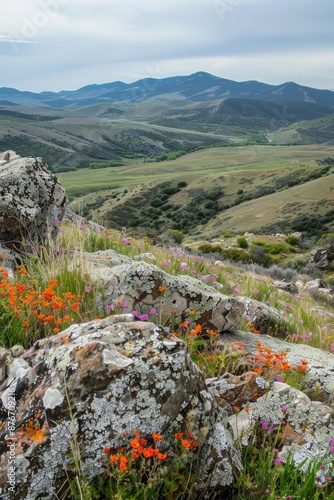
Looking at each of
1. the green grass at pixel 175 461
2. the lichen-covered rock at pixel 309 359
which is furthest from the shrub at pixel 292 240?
the green grass at pixel 175 461

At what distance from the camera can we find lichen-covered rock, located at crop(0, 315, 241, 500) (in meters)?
2.45

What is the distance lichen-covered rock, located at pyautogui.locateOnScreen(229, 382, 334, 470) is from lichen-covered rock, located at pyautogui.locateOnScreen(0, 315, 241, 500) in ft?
1.26

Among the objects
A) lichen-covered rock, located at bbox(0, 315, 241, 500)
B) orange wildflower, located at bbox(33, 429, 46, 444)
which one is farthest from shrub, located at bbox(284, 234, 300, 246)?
orange wildflower, located at bbox(33, 429, 46, 444)

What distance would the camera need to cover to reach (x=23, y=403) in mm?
2740

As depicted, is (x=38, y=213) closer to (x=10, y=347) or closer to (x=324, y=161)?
(x=10, y=347)

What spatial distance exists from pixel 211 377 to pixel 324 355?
7.65 ft

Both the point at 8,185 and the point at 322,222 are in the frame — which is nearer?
the point at 8,185

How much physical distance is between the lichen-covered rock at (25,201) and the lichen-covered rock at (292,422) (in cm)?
415

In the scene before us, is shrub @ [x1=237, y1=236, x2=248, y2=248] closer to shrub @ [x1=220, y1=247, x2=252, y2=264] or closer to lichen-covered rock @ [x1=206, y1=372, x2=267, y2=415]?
shrub @ [x1=220, y1=247, x2=252, y2=264]

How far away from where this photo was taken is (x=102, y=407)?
257 cm

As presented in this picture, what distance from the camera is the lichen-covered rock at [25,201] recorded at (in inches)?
260

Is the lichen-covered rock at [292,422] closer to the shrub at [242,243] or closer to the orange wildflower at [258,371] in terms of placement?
the orange wildflower at [258,371]

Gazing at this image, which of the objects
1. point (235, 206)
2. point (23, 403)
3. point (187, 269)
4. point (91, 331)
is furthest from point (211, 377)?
point (235, 206)

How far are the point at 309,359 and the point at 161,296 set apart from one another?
181 cm
